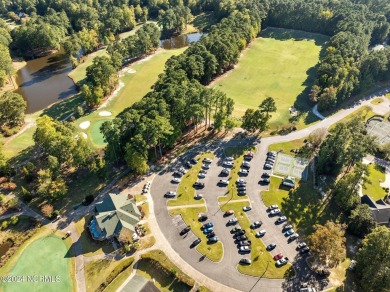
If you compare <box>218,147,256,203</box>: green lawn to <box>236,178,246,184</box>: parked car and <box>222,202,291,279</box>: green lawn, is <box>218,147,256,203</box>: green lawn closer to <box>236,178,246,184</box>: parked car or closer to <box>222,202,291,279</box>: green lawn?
<box>236,178,246,184</box>: parked car

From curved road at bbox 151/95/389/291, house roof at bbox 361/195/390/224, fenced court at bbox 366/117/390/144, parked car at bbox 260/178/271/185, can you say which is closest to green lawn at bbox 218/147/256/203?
curved road at bbox 151/95/389/291

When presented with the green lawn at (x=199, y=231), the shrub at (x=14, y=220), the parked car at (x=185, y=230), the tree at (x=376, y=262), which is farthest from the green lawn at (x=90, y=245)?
the tree at (x=376, y=262)

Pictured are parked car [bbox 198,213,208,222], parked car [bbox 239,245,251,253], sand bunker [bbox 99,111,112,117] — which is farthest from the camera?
sand bunker [bbox 99,111,112,117]

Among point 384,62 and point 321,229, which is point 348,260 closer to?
point 321,229

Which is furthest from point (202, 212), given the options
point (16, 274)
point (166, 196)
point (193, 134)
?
point (16, 274)

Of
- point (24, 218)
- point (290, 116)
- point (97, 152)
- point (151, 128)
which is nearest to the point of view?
point (24, 218)

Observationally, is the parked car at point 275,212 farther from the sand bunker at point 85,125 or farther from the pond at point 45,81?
the pond at point 45,81
